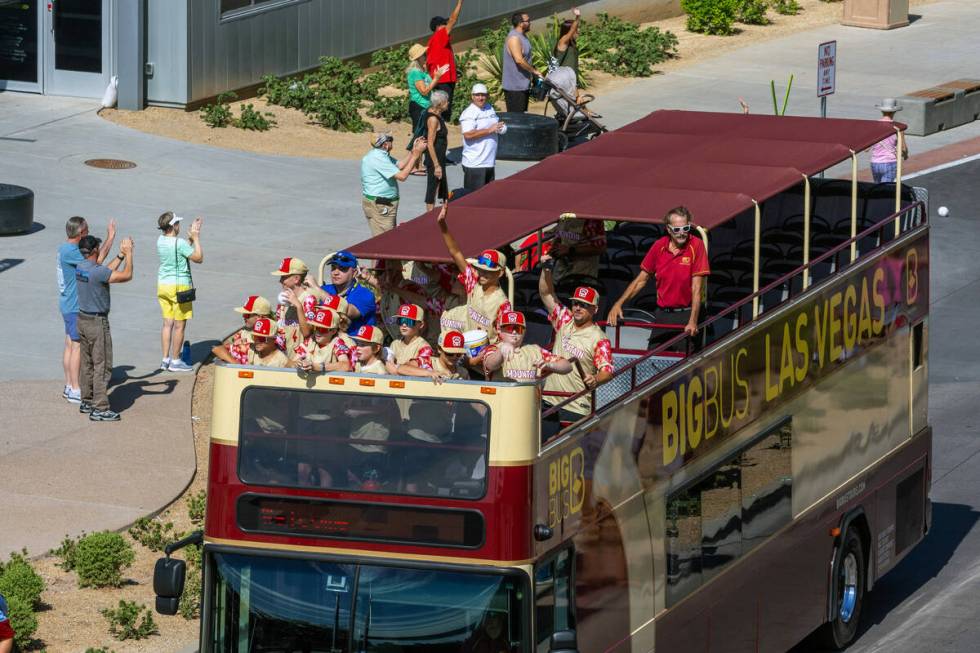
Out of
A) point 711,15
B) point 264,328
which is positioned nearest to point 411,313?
point 264,328

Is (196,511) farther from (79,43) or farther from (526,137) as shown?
(79,43)

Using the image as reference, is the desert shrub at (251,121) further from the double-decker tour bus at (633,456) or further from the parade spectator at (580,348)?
the parade spectator at (580,348)

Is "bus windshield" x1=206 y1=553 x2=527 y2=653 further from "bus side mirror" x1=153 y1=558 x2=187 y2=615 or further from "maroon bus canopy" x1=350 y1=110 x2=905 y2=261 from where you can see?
"maroon bus canopy" x1=350 y1=110 x2=905 y2=261

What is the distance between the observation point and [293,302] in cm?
1266

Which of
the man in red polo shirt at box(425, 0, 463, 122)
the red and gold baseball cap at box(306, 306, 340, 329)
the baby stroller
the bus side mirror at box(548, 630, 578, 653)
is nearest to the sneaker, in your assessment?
the red and gold baseball cap at box(306, 306, 340, 329)

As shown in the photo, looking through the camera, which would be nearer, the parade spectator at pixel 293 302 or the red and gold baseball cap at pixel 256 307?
the parade spectator at pixel 293 302

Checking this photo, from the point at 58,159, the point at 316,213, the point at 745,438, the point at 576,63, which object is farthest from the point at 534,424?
the point at 576,63

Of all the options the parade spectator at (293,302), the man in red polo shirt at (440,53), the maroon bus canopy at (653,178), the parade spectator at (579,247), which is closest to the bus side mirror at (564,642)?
the parade spectator at (293,302)

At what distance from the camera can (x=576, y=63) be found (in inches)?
1231

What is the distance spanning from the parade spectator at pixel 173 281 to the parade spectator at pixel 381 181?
10.2ft

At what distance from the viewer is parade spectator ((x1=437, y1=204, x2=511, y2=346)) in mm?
11719

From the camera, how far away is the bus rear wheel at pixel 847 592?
45.9ft

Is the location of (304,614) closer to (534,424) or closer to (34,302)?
(534,424)

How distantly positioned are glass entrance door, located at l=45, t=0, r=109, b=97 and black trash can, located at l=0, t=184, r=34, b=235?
21.1 feet
